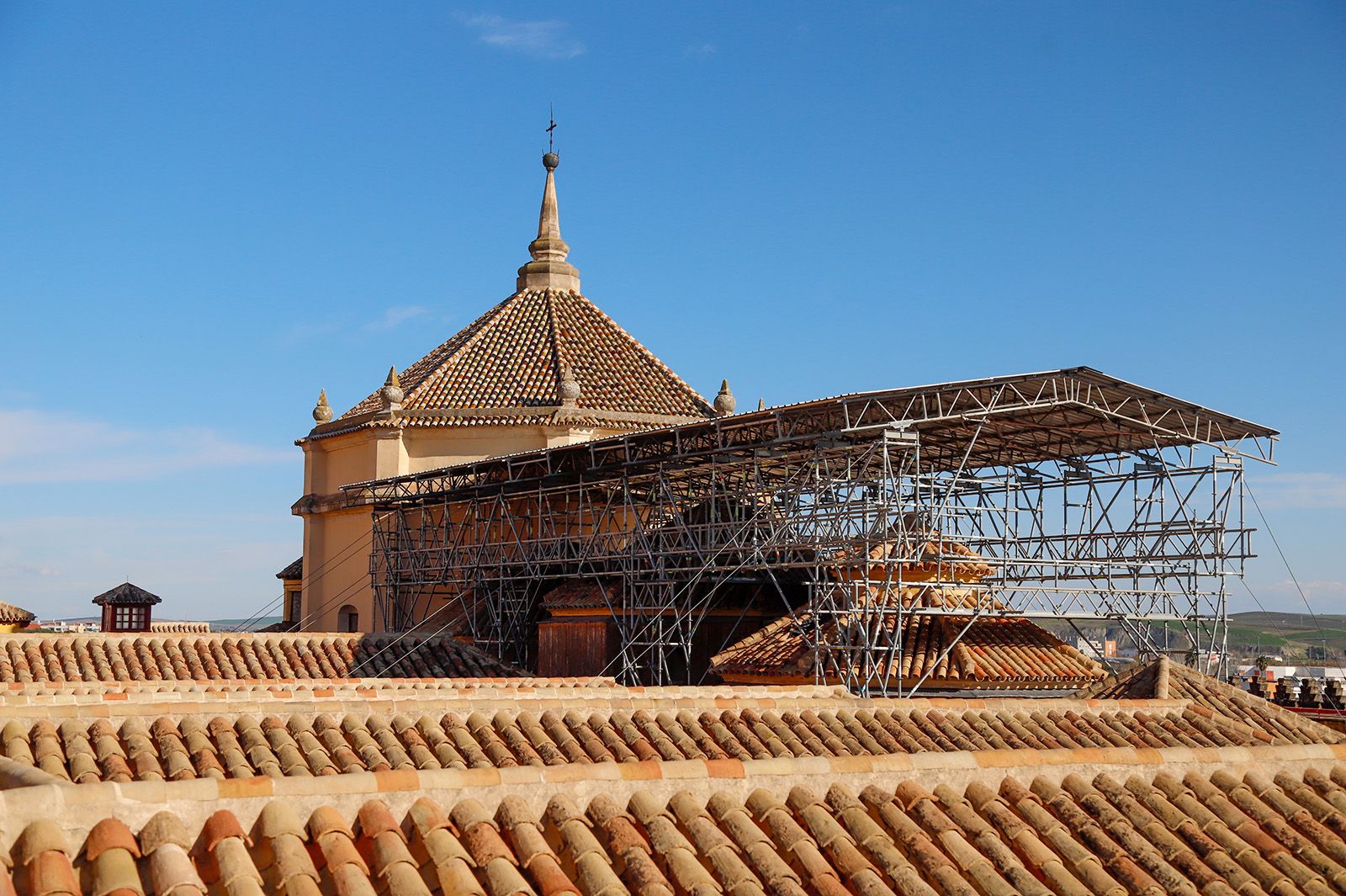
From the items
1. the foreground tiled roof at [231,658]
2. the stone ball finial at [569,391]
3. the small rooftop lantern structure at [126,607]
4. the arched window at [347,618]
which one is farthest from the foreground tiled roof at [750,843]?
the small rooftop lantern structure at [126,607]

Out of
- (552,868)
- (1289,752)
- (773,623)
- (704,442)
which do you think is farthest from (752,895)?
(704,442)

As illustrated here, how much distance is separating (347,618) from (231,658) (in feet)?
40.4

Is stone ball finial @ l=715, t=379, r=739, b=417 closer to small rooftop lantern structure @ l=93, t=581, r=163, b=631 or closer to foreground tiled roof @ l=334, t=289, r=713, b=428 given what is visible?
foreground tiled roof @ l=334, t=289, r=713, b=428

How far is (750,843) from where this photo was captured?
6.14m

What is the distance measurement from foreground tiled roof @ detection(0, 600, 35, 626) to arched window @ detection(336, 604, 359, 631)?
17686mm

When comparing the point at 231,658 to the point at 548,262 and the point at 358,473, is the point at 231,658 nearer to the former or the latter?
the point at 358,473

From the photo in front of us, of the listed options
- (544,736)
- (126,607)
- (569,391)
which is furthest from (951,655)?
(126,607)

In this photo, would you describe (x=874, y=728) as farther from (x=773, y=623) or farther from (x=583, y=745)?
(x=773, y=623)

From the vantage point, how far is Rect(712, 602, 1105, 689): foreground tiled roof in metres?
19.9

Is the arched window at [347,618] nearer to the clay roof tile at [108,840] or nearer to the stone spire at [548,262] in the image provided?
the stone spire at [548,262]

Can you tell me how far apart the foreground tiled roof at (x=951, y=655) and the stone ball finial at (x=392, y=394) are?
13.2m

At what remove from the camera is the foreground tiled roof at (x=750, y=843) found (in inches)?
207

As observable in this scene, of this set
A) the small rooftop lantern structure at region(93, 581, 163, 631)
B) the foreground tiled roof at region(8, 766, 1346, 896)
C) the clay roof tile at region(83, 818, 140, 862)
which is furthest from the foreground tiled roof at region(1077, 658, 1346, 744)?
the small rooftop lantern structure at region(93, 581, 163, 631)

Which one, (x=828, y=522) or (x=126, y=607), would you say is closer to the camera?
(x=828, y=522)
